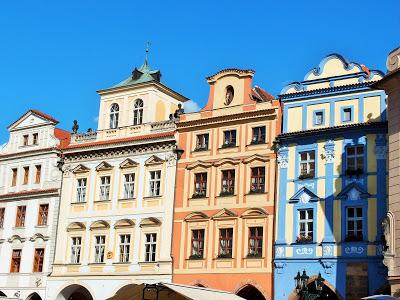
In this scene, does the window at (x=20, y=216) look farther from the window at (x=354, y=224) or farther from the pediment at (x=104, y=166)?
the window at (x=354, y=224)

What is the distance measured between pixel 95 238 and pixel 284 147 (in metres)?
Answer: 12.4

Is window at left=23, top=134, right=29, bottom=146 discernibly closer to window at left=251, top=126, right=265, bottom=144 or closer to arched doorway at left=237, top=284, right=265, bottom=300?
window at left=251, top=126, right=265, bottom=144

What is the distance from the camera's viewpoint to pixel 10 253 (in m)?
43.4

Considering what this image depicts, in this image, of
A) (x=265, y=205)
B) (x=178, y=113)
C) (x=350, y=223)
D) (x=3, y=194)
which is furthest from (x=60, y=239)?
(x=350, y=223)

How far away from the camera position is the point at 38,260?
42.1 metres

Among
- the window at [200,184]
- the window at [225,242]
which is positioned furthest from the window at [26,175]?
the window at [225,242]

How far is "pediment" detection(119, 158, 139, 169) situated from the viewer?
39.6m

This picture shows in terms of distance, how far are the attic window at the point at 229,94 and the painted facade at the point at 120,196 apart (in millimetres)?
3399

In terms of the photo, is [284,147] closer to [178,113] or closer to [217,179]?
[217,179]

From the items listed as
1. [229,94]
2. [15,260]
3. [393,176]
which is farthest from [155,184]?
[393,176]

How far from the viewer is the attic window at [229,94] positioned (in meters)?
37.4

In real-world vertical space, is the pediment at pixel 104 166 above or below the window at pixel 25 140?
below

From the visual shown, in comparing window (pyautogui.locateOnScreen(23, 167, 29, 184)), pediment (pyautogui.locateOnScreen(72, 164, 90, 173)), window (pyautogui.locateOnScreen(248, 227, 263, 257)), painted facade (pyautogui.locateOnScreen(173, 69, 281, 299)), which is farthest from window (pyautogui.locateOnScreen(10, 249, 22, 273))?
window (pyautogui.locateOnScreen(248, 227, 263, 257))

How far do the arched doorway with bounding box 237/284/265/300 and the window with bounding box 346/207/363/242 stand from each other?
5.58 m
